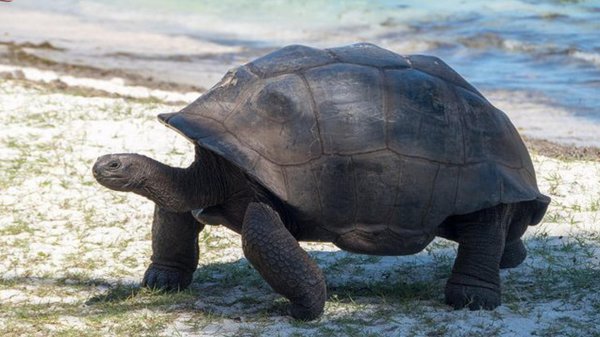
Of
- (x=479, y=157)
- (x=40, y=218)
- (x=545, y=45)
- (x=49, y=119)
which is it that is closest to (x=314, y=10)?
(x=545, y=45)

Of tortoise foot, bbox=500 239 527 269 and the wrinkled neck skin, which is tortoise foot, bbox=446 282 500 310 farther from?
the wrinkled neck skin

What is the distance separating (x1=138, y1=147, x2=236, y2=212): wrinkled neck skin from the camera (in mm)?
5020

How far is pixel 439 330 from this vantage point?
4777 mm

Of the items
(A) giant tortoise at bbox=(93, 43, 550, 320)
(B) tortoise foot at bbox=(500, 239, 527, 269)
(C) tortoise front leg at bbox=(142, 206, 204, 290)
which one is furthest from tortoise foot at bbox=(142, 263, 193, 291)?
(B) tortoise foot at bbox=(500, 239, 527, 269)

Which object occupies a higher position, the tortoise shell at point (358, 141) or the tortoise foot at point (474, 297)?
the tortoise shell at point (358, 141)

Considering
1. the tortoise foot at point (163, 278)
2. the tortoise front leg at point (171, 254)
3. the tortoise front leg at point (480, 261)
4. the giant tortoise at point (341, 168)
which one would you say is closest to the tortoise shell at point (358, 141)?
the giant tortoise at point (341, 168)

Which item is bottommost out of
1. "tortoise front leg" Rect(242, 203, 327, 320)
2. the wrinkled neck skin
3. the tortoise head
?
"tortoise front leg" Rect(242, 203, 327, 320)

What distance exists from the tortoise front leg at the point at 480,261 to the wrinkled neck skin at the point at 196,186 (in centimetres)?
109

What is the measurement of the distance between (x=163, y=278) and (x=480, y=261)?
5.04 feet

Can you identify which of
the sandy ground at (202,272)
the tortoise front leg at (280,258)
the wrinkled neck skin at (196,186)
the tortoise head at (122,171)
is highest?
the tortoise head at (122,171)

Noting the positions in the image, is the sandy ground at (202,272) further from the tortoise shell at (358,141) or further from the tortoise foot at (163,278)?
the tortoise shell at (358,141)

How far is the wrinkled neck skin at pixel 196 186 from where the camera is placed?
502 cm

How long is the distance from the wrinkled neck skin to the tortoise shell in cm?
21

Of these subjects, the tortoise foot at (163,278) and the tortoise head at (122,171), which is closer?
the tortoise head at (122,171)
